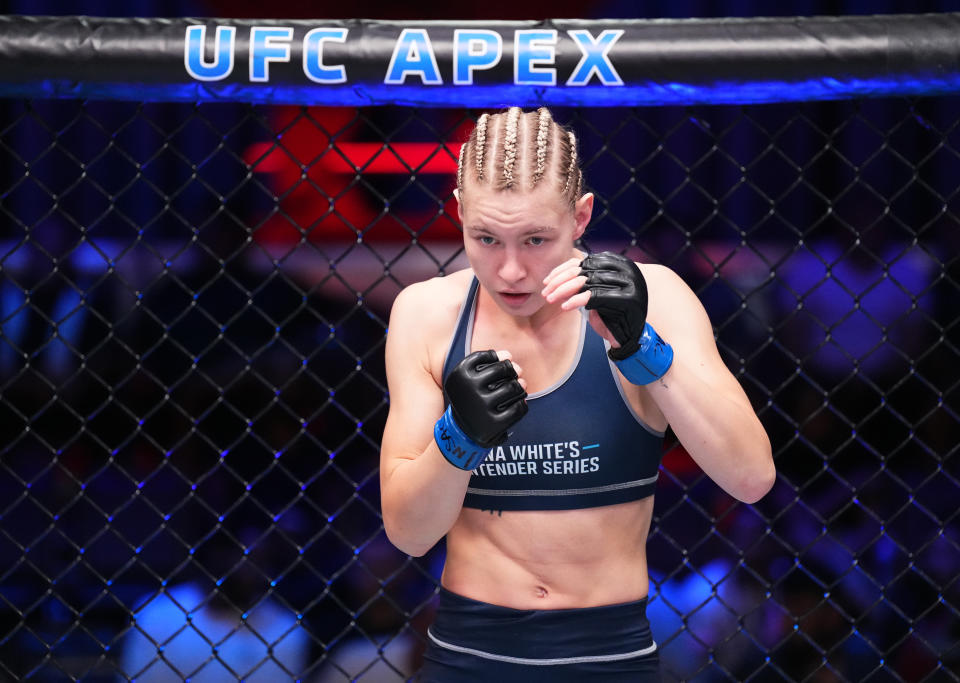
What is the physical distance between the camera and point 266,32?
1.46m

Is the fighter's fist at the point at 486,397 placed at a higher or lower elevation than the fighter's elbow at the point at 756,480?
higher

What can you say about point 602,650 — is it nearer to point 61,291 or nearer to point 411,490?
point 411,490

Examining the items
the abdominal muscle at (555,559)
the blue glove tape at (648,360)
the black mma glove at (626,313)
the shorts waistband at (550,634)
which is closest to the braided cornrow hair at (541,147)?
the black mma glove at (626,313)

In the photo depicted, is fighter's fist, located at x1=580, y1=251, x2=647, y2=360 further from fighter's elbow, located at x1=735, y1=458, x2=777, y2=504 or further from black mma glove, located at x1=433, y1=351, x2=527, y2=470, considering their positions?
fighter's elbow, located at x1=735, y1=458, x2=777, y2=504

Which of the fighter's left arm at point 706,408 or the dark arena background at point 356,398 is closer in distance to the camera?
the fighter's left arm at point 706,408

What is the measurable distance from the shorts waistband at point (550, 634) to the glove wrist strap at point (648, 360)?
353 millimetres

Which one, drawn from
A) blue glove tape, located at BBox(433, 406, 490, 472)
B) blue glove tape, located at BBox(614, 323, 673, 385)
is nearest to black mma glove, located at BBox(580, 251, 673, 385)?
blue glove tape, located at BBox(614, 323, 673, 385)

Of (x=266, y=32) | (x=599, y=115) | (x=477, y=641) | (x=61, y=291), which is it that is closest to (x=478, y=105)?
(x=266, y=32)

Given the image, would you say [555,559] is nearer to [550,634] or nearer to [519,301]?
[550,634]

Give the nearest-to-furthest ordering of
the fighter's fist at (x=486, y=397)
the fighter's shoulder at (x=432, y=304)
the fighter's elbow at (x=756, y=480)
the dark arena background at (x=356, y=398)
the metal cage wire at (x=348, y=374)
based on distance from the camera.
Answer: the fighter's fist at (x=486, y=397)
the fighter's elbow at (x=756, y=480)
the fighter's shoulder at (x=432, y=304)
the dark arena background at (x=356, y=398)
the metal cage wire at (x=348, y=374)

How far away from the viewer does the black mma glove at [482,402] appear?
1.08 meters

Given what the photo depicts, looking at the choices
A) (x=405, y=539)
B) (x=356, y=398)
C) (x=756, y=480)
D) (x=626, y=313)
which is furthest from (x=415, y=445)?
(x=356, y=398)

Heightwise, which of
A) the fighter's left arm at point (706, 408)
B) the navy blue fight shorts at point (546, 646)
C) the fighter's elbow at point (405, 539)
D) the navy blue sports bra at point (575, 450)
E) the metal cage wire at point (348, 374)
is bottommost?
the metal cage wire at point (348, 374)

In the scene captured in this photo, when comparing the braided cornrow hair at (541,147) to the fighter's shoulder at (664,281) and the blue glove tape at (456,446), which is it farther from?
the blue glove tape at (456,446)
